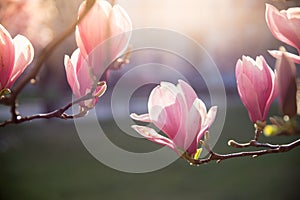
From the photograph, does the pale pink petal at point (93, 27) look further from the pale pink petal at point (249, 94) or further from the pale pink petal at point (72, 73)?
the pale pink petal at point (249, 94)

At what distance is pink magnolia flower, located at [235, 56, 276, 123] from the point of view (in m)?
0.68

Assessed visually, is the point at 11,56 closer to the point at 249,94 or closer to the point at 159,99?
the point at 159,99

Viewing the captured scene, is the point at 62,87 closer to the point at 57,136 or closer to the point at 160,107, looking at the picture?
the point at 57,136

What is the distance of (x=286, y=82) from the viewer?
51 cm

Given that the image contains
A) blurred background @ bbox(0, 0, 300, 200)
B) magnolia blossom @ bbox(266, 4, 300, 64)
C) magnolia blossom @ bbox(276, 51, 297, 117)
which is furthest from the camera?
blurred background @ bbox(0, 0, 300, 200)

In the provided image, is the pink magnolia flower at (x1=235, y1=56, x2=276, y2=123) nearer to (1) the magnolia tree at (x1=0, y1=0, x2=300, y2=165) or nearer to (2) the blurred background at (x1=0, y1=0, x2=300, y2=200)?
(1) the magnolia tree at (x1=0, y1=0, x2=300, y2=165)

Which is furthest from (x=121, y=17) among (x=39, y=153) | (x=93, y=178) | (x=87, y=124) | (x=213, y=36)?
(x=213, y=36)

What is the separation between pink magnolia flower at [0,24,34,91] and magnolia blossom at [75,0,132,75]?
0.09 metres

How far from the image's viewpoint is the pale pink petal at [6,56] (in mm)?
693

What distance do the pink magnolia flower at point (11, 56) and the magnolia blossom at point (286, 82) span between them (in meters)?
0.36

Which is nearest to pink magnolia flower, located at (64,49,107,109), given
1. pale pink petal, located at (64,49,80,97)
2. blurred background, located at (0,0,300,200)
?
pale pink petal, located at (64,49,80,97)

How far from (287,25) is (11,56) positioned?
1.18ft

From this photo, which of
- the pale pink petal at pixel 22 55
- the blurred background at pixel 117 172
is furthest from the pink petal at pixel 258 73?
the blurred background at pixel 117 172

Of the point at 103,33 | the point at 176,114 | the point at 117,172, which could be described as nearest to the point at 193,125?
the point at 176,114
